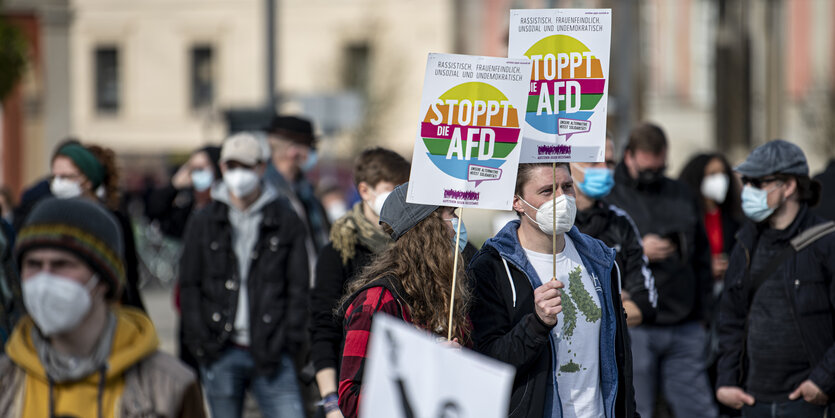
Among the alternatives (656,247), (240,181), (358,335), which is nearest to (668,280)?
(656,247)

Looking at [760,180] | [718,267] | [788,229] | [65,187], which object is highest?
[760,180]

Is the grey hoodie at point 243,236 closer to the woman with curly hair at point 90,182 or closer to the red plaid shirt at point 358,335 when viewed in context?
the woman with curly hair at point 90,182

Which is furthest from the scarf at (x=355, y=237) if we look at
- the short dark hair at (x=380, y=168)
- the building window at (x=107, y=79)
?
the building window at (x=107, y=79)

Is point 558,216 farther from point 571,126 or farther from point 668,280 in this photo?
point 668,280

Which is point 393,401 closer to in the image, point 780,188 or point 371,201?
point 371,201

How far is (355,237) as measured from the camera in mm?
5516

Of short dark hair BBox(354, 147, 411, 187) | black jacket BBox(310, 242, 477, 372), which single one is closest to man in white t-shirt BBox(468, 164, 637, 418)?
black jacket BBox(310, 242, 477, 372)

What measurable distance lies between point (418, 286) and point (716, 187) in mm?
4885

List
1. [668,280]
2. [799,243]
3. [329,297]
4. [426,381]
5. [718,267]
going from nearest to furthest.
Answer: [426,381], [329,297], [799,243], [668,280], [718,267]

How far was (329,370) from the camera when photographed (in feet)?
17.5

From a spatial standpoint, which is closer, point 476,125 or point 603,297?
point 476,125

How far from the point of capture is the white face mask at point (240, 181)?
6527 mm

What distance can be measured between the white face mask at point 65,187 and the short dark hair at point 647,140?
3105 mm

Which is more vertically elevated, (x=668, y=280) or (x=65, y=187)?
(x=65, y=187)
